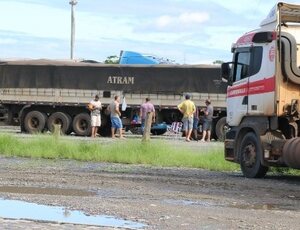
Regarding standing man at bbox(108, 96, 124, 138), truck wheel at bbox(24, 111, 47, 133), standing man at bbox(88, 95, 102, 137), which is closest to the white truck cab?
standing man at bbox(108, 96, 124, 138)

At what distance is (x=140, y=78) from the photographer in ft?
106

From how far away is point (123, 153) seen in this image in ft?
61.5

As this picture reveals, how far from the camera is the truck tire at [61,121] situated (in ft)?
107

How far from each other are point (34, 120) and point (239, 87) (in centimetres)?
1916

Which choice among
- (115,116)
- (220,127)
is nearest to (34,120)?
(115,116)

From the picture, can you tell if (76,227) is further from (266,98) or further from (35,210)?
(266,98)

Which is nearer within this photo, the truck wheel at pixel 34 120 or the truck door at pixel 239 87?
the truck door at pixel 239 87

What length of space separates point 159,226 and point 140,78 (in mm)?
24026

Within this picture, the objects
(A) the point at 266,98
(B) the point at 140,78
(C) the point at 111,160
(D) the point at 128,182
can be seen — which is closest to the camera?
(D) the point at 128,182

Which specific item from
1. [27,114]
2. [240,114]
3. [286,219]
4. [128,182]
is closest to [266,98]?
[240,114]

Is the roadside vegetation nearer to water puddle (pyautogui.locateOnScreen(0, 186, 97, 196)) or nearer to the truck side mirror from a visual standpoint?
the truck side mirror

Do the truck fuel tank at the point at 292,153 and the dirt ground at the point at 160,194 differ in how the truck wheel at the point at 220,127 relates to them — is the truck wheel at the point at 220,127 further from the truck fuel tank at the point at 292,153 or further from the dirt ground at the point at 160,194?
the truck fuel tank at the point at 292,153

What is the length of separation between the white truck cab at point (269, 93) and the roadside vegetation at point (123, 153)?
2094mm

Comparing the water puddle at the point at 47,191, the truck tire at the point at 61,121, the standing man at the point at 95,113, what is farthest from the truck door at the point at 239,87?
the truck tire at the point at 61,121
